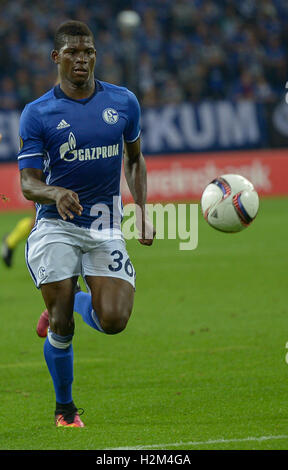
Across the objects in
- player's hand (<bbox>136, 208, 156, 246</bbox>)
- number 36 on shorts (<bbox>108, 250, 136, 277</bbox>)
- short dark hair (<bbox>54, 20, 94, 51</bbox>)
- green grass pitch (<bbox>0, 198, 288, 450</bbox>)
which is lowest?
green grass pitch (<bbox>0, 198, 288, 450</bbox>)

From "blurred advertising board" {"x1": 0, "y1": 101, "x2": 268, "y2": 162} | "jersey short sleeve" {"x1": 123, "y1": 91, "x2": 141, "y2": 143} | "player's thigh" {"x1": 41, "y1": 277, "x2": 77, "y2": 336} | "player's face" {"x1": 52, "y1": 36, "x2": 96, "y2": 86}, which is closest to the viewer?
"player's thigh" {"x1": 41, "y1": 277, "x2": 77, "y2": 336}

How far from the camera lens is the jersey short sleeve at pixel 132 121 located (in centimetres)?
608

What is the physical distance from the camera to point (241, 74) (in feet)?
82.8

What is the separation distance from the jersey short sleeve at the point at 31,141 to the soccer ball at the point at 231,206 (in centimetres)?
154

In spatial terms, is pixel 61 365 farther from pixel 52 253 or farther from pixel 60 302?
pixel 52 253

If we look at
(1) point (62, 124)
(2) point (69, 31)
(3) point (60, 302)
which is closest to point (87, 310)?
(3) point (60, 302)

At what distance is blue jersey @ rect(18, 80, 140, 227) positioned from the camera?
18.7 ft

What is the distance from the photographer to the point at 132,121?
610cm

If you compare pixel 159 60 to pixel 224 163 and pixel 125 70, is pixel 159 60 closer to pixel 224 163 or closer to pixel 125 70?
pixel 125 70

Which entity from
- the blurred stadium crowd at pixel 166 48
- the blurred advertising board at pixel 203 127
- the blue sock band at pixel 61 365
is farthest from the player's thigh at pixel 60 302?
the blurred stadium crowd at pixel 166 48

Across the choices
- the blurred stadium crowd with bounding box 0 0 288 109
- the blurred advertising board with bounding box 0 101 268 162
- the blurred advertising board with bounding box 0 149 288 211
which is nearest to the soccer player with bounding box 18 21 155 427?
the blurred advertising board with bounding box 0 149 288 211

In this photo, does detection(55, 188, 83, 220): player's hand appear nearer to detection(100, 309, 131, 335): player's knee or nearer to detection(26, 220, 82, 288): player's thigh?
detection(26, 220, 82, 288): player's thigh

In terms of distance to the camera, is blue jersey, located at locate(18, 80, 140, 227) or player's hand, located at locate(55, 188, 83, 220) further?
blue jersey, located at locate(18, 80, 140, 227)

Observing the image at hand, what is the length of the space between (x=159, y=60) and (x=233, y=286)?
47.9 feet
